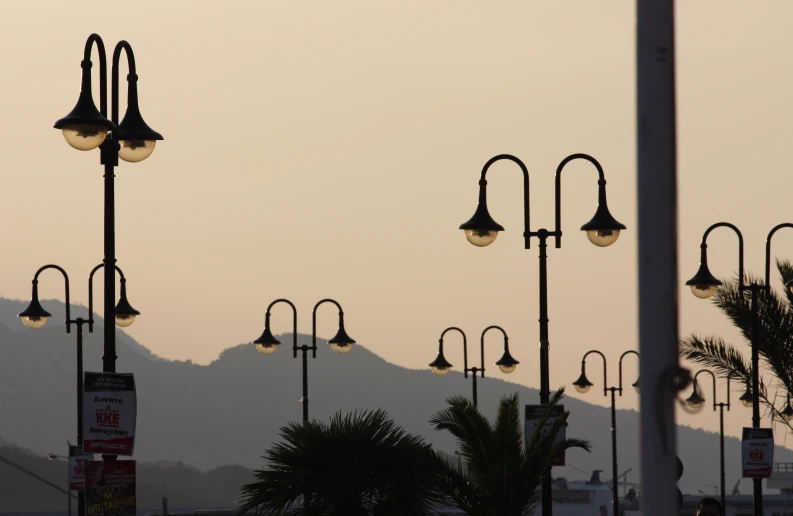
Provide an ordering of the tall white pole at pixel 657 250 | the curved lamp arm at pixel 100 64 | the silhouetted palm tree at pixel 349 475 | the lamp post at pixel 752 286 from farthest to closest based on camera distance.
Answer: the lamp post at pixel 752 286 < the silhouetted palm tree at pixel 349 475 < the curved lamp arm at pixel 100 64 < the tall white pole at pixel 657 250

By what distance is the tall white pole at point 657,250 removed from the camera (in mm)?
5051

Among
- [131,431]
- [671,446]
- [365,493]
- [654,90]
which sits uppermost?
[654,90]

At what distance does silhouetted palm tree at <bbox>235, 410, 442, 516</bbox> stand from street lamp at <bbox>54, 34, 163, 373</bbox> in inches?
318

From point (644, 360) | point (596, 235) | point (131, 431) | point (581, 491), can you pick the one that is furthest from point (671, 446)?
point (581, 491)

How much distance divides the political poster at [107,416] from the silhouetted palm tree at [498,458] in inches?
335

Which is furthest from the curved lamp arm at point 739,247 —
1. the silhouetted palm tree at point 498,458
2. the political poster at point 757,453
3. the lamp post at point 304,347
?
the lamp post at point 304,347

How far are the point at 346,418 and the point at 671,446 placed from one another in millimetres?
19445

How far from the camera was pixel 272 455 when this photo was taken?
23922 mm

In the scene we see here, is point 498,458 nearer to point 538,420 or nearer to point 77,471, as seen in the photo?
point 538,420

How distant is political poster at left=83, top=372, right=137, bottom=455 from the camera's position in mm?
13883

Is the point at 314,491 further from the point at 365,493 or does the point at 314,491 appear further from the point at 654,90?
Result: the point at 654,90

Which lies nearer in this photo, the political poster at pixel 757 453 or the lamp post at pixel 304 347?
the political poster at pixel 757 453

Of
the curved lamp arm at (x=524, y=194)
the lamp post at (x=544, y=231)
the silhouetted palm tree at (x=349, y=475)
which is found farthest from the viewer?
the silhouetted palm tree at (x=349, y=475)

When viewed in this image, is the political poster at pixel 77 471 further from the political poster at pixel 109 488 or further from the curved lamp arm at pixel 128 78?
the political poster at pixel 109 488
